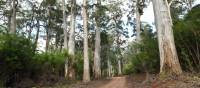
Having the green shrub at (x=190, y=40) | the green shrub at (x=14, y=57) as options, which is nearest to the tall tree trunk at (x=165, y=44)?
the green shrub at (x=190, y=40)

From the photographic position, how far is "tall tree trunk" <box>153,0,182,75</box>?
519 inches

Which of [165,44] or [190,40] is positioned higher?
[190,40]

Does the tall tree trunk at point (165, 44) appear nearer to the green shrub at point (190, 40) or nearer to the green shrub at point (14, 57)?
the green shrub at point (190, 40)

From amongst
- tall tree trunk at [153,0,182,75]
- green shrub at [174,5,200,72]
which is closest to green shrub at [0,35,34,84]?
tall tree trunk at [153,0,182,75]

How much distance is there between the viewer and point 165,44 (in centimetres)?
1370

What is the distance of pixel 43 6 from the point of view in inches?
1538

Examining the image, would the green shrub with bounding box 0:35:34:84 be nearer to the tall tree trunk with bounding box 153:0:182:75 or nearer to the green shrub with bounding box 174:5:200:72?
the tall tree trunk with bounding box 153:0:182:75

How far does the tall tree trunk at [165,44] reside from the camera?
13.2 metres

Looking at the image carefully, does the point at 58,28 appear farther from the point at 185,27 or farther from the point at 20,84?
the point at 185,27

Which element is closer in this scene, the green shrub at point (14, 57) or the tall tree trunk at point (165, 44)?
the tall tree trunk at point (165, 44)

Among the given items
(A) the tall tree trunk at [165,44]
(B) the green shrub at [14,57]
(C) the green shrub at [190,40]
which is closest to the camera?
(A) the tall tree trunk at [165,44]

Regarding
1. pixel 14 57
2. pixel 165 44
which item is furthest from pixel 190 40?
pixel 14 57

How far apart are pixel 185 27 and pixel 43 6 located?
89.4 feet

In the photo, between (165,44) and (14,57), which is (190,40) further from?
(14,57)
